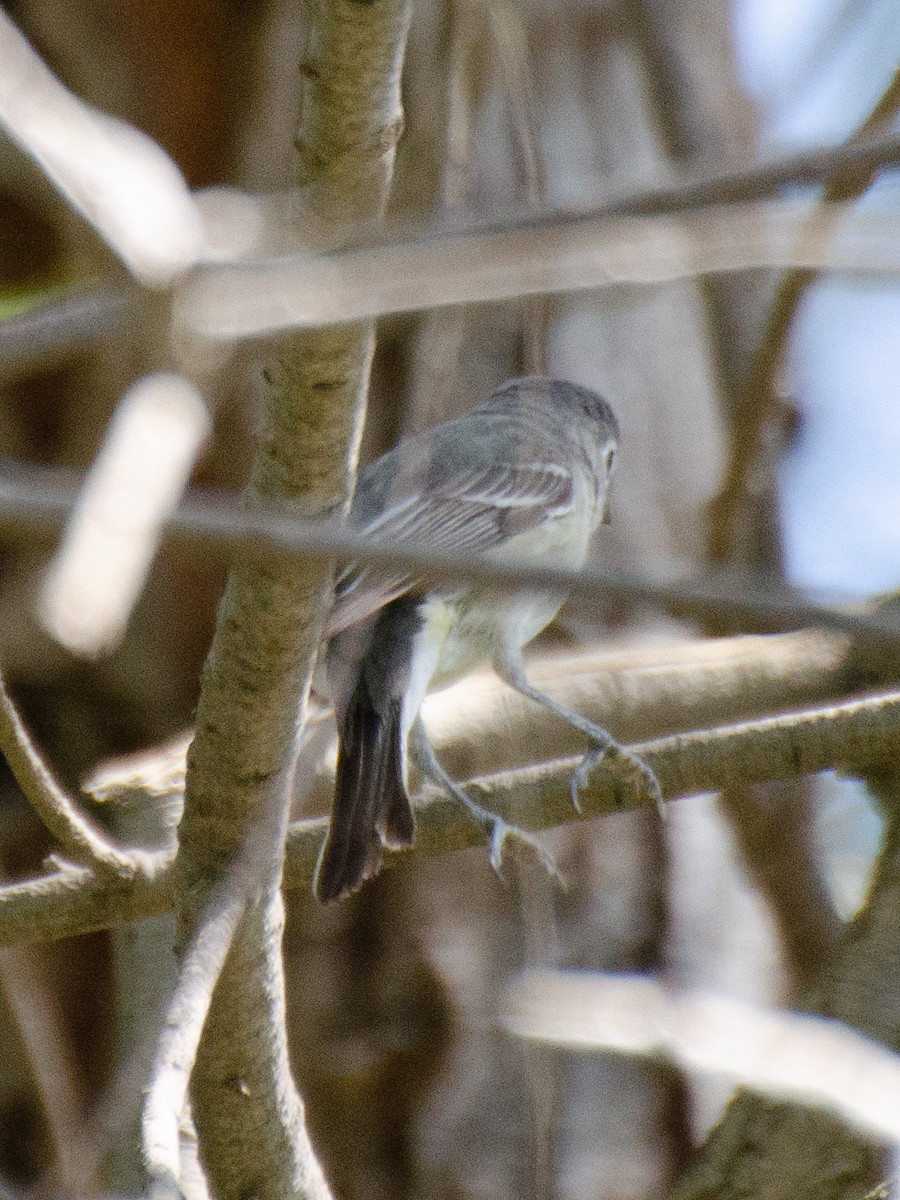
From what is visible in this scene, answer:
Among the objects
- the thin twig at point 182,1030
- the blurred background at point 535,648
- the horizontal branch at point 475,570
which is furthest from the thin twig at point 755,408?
the horizontal branch at point 475,570

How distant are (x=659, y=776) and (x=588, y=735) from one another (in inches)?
22.1

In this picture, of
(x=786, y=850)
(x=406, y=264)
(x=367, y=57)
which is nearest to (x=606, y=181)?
(x=786, y=850)

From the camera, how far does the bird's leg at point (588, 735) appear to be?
241 centimetres

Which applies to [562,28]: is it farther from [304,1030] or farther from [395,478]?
[304,1030]

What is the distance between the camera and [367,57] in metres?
1.45

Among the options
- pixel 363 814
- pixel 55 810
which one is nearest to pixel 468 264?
pixel 55 810

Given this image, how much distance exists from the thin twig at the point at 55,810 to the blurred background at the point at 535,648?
48cm

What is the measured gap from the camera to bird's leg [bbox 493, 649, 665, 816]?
7.90 ft

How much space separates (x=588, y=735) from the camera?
9.73 feet

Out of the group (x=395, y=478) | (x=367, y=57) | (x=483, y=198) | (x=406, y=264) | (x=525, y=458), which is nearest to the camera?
(x=406, y=264)

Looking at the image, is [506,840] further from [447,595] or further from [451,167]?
[451,167]

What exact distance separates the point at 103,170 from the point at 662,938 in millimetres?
3199

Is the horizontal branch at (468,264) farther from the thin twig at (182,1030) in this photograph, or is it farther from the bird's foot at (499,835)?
the bird's foot at (499,835)

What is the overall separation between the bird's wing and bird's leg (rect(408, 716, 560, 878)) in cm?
29
